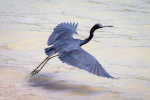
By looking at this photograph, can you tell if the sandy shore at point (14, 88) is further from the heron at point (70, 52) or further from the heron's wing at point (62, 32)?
the heron's wing at point (62, 32)

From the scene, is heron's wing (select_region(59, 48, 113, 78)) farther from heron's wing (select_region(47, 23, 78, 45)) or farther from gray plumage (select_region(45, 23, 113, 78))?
heron's wing (select_region(47, 23, 78, 45))

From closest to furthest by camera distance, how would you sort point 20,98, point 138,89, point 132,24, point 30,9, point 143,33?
point 20,98 → point 138,89 → point 143,33 → point 132,24 → point 30,9

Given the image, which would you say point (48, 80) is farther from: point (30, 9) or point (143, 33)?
point (30, 9)

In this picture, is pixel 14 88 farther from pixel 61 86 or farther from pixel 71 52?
pixel 71 52

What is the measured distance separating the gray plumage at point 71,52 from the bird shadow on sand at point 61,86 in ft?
1.59

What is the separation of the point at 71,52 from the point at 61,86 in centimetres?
62

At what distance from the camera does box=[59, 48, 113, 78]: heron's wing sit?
491cm

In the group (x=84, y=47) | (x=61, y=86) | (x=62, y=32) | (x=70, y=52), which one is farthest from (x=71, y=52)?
(x=84, y=47)

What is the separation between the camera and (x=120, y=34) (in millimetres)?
8023

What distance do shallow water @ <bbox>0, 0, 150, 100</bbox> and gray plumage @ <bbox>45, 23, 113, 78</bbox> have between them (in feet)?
1.60

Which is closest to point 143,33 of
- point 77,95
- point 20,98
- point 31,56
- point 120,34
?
point 120,34

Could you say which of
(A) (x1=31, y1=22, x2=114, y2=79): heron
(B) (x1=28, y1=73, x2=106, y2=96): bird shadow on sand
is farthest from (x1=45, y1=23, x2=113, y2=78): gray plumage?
(B) (x1=28, y1=73, x2=106, y2=96): bird shadow on sand

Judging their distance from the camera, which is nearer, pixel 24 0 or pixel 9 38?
pixel 9 38

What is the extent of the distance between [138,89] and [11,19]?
13.6 feet
